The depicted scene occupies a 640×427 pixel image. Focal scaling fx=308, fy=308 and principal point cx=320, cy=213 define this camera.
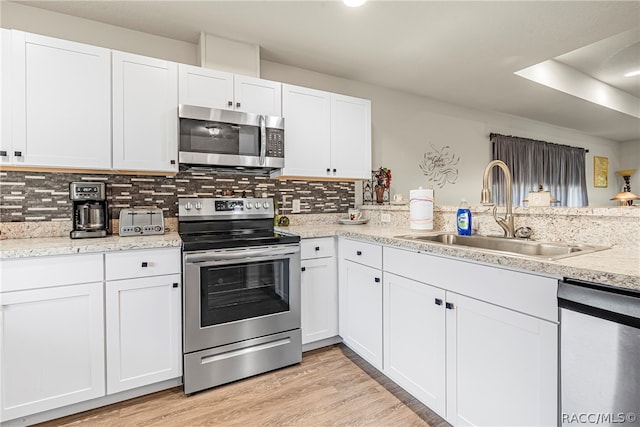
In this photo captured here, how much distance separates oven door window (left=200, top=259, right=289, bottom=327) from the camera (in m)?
1.88

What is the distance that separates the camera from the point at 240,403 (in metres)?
1.75

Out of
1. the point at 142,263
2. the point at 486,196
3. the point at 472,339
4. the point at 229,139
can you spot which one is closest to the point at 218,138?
the point at 229,139

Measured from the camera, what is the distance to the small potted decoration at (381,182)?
3125mm

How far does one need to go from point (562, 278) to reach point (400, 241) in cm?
77

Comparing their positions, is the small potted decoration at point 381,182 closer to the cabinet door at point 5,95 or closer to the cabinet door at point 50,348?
the cabinet door at point 50,348

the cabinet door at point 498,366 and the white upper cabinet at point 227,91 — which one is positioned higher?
the white upper cabinet at point 227,91

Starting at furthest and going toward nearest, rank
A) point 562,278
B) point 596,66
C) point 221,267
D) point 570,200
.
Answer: point 570,200 < point 596,66 < point 221,267 < point 562,278

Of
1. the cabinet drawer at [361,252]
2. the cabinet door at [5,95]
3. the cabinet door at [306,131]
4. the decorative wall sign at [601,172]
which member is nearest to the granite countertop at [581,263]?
the cabinet drawer at [361,252]

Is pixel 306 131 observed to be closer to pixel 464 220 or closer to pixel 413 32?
pixel 413 32

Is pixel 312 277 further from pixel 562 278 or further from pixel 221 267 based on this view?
pixel 562 278

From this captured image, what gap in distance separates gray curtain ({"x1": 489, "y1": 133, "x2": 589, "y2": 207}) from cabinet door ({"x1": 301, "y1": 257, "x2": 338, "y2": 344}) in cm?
327

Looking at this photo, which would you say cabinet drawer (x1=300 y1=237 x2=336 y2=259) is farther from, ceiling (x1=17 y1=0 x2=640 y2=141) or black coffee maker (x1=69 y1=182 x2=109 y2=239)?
ceiling (x1=17 y1=0 x2=640 y2=141)

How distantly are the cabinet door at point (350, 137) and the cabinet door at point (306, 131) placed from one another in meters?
0.07

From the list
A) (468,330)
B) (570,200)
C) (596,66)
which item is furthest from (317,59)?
(570,200)
